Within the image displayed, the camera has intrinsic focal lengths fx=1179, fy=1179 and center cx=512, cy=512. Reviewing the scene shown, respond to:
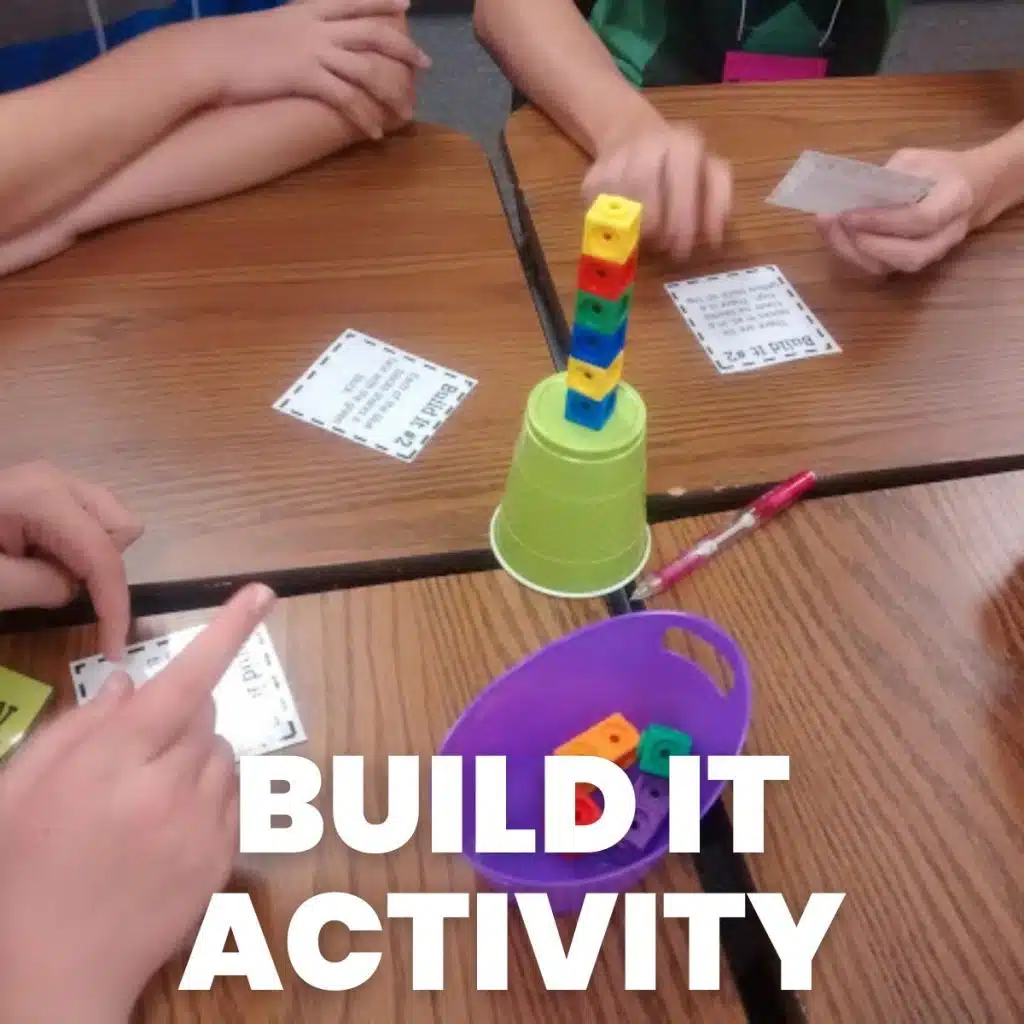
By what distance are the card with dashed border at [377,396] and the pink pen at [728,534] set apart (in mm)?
188

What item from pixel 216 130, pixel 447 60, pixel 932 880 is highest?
pixel 216 130

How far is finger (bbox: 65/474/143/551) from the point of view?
0.69 meters

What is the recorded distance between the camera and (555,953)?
0.57 m

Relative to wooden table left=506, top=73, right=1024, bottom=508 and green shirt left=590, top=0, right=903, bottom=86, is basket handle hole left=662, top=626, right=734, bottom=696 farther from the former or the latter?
green shirt left=590, top=0, right=903, bottom=86

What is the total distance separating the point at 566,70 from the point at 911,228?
1.15ft

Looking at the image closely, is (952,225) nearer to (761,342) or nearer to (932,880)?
(761,342)

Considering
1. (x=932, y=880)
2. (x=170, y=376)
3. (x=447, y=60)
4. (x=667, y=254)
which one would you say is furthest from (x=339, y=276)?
(x=447, y=60)

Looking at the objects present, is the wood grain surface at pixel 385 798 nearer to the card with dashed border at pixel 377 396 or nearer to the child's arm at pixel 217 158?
the card with dashed border at pixel 377 396

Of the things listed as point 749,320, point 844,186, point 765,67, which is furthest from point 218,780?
point 765,67

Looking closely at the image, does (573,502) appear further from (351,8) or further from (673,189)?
(351,8)

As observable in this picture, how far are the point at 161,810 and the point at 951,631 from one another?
47 cm

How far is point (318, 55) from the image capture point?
1013 mm

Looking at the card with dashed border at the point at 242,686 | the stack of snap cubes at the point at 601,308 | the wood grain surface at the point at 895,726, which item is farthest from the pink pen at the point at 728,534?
the card with dashed border at the point at 242,686

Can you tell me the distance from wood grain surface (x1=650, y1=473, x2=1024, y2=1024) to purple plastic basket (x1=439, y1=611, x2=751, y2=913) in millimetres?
52
